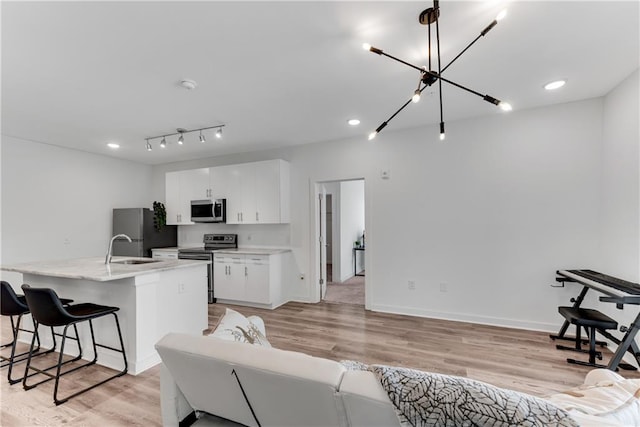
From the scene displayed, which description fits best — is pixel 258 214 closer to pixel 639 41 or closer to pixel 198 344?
pixel 198 344

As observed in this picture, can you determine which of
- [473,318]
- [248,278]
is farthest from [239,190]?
[473,318]

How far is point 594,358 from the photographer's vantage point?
261cm

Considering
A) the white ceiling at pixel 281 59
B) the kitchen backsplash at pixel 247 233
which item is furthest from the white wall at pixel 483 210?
the kitchen backsplash at pixel 247 233

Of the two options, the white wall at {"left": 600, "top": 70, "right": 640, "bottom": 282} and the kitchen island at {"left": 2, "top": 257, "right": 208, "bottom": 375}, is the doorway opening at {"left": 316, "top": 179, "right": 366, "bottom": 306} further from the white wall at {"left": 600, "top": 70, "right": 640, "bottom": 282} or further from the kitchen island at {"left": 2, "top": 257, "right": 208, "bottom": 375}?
the white wall at {"left": 600, "top": 70, "right": 640, "bottom": 282}

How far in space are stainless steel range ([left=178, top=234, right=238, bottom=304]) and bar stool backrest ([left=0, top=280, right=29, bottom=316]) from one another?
230 centimetres

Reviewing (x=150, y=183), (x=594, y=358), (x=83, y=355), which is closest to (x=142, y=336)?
(x=83, y=355)

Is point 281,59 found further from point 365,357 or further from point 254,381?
point 365,357

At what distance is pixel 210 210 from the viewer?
5.12 metres

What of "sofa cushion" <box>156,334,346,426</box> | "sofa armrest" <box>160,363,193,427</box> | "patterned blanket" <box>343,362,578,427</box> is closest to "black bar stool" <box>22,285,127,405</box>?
"sofa armrest" <box>160,363,193,427</box>

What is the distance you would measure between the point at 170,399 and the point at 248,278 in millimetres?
3015

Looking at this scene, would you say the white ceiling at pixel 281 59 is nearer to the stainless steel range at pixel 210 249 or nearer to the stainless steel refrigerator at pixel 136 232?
the stainless steel refrigerator at pixel 136 232

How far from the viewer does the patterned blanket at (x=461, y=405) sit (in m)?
0.80

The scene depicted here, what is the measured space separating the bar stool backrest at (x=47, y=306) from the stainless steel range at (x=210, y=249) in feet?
8.12

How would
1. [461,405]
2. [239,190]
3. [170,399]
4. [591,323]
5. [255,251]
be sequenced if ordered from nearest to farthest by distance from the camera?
[461,405] → [170,399] → [591,323] → [255,251] → [239,190]
